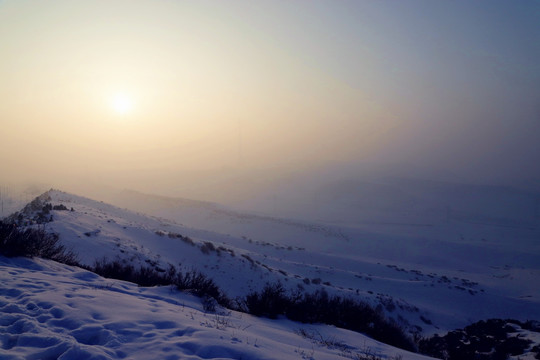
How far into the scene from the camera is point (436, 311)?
76.3 ft

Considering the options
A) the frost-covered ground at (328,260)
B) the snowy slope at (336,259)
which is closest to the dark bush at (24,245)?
the frost-covered ground at (328,260)

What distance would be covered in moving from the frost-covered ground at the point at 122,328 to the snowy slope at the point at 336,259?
772 cm

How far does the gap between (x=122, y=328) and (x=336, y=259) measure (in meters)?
31.0

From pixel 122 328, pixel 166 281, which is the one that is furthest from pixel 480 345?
pixel 122 328

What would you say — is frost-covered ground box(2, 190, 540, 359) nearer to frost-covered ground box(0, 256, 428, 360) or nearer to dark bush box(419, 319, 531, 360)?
frost-covered ground box(0, 256, 428, 360)

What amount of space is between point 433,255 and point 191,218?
35675 millimetres

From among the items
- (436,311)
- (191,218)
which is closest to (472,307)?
(436,311)

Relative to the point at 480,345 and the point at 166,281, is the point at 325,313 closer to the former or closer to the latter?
the point at 166,281

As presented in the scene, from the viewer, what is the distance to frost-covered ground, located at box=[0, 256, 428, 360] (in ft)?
15.0

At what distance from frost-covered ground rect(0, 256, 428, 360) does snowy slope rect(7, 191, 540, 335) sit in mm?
7723

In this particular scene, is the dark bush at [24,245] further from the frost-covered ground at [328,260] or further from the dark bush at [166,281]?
the frost-covered ground at [328,260]

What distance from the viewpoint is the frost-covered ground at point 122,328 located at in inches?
180

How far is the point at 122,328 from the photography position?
5.29 m

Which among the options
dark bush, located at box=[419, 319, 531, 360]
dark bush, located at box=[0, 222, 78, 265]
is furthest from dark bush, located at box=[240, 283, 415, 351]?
dark bush, located at box=[0, 222, 78, 265]
